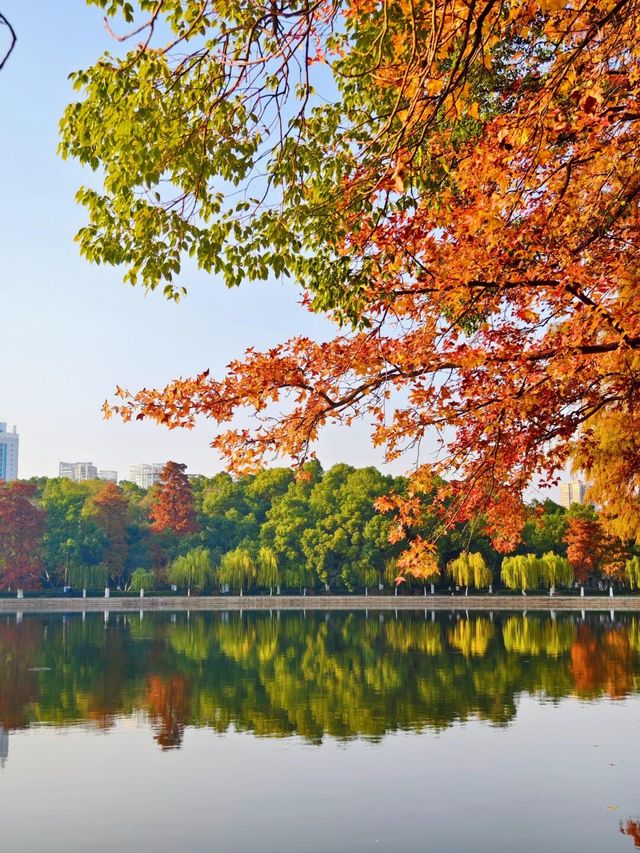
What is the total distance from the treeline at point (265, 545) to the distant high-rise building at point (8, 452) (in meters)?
119

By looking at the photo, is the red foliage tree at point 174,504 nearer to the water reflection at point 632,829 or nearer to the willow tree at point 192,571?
the willow tree at point 192,571

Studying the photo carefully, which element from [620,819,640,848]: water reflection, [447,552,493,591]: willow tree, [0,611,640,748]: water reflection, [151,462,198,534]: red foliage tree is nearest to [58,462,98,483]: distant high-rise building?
[151,462,198,534]: red foliage tree

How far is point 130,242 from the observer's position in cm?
555

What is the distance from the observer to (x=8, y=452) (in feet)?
582

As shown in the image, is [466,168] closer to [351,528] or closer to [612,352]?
[612,352]

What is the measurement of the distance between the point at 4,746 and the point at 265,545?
145ft

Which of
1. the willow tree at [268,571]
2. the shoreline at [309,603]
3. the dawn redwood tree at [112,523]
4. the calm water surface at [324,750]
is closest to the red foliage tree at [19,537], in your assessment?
the shoreline at [309,603]

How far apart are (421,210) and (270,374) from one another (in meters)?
1.72

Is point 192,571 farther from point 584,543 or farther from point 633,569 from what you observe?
point 633,569

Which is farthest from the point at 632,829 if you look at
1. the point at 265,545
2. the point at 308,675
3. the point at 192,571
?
the point at 265,545

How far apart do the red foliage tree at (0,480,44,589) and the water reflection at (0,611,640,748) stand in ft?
59.0

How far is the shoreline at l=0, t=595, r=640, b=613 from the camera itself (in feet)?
154

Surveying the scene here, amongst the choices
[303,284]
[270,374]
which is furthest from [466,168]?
[270,374]

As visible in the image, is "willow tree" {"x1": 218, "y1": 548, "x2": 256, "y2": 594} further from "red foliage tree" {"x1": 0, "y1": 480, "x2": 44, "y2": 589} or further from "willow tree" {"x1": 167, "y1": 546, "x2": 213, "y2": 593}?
"red foliage tree" {"x1": 0, "y1": 480, "x2": 44, "y2": 589}
